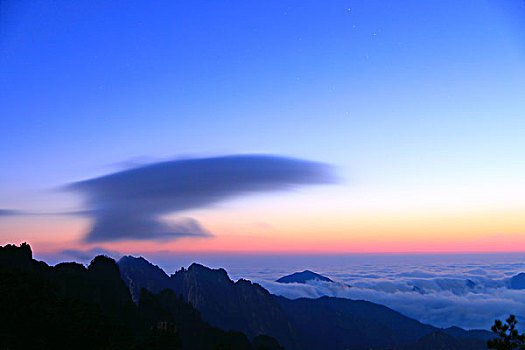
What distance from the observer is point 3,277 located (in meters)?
101

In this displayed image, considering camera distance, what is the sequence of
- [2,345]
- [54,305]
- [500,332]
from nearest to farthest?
[500,332] → [2,345] → [54,305]

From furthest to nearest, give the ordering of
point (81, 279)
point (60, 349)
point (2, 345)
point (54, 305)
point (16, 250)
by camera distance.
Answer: point (81, 279)
point (16, 250)
point (54, 305)
point (60, 349)
point (2, 345)

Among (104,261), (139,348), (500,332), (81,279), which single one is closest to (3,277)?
(139,348)

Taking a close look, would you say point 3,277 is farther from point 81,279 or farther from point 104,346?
point 81,279

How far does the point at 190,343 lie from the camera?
197250 millimetres

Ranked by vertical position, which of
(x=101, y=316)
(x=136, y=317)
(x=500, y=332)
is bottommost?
(x=136, y=317)

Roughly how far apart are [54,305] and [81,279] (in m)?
57.7

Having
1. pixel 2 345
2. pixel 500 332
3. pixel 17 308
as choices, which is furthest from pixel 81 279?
pixel 500 332

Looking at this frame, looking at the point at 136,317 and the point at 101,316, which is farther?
the point at 136,317

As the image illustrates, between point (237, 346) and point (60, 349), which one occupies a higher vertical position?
point (60, 349)

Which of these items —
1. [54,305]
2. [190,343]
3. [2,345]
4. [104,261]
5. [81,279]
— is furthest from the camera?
A: [190,343]

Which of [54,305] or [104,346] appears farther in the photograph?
[54,305]

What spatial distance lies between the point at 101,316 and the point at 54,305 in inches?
464

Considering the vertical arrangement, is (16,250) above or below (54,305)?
above
